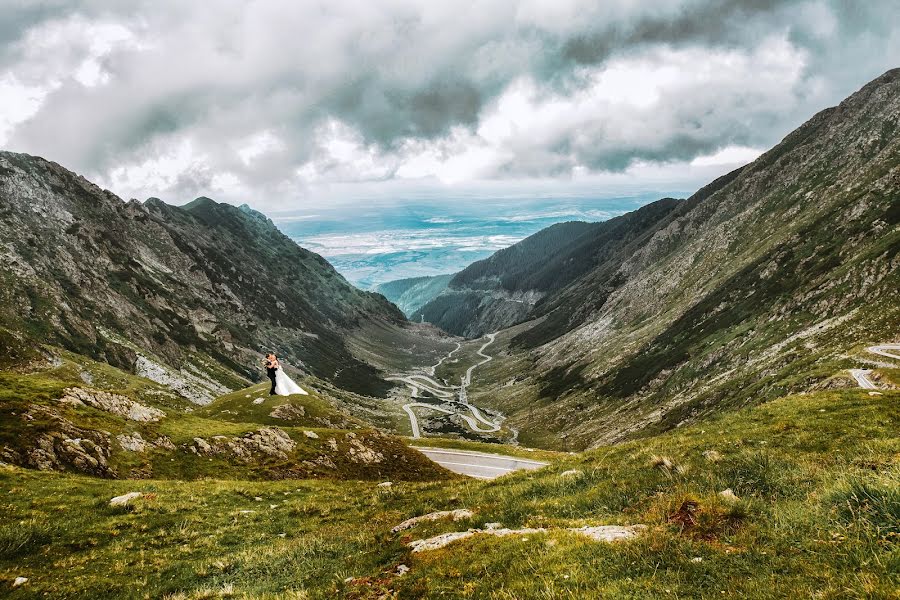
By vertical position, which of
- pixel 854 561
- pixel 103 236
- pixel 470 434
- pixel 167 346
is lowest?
pixel 470 434

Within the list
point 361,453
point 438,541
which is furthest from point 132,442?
point 438,541

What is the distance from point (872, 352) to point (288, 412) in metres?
85.1

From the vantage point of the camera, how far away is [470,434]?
595 ft

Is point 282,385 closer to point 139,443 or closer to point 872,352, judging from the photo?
point 139,443

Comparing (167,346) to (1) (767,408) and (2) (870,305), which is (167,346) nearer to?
(1) (767,408)

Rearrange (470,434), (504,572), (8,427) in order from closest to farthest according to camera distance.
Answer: (504,572) → (8,427) → (470,434)

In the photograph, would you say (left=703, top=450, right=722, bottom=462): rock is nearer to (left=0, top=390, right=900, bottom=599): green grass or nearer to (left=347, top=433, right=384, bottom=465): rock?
(left=0, top=390, right=900, bottom=599): green grass

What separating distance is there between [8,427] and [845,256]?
561ft

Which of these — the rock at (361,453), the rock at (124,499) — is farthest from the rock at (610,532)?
the rock at (361,453)

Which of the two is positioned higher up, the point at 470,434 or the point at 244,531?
the point at 244,531

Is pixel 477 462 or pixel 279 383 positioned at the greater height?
pixel 279 383

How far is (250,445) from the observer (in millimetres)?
36094

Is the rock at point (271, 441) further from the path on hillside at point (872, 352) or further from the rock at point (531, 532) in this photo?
the path on hillside at point (872, 352)

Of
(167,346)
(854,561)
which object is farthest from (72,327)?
(854,561)
